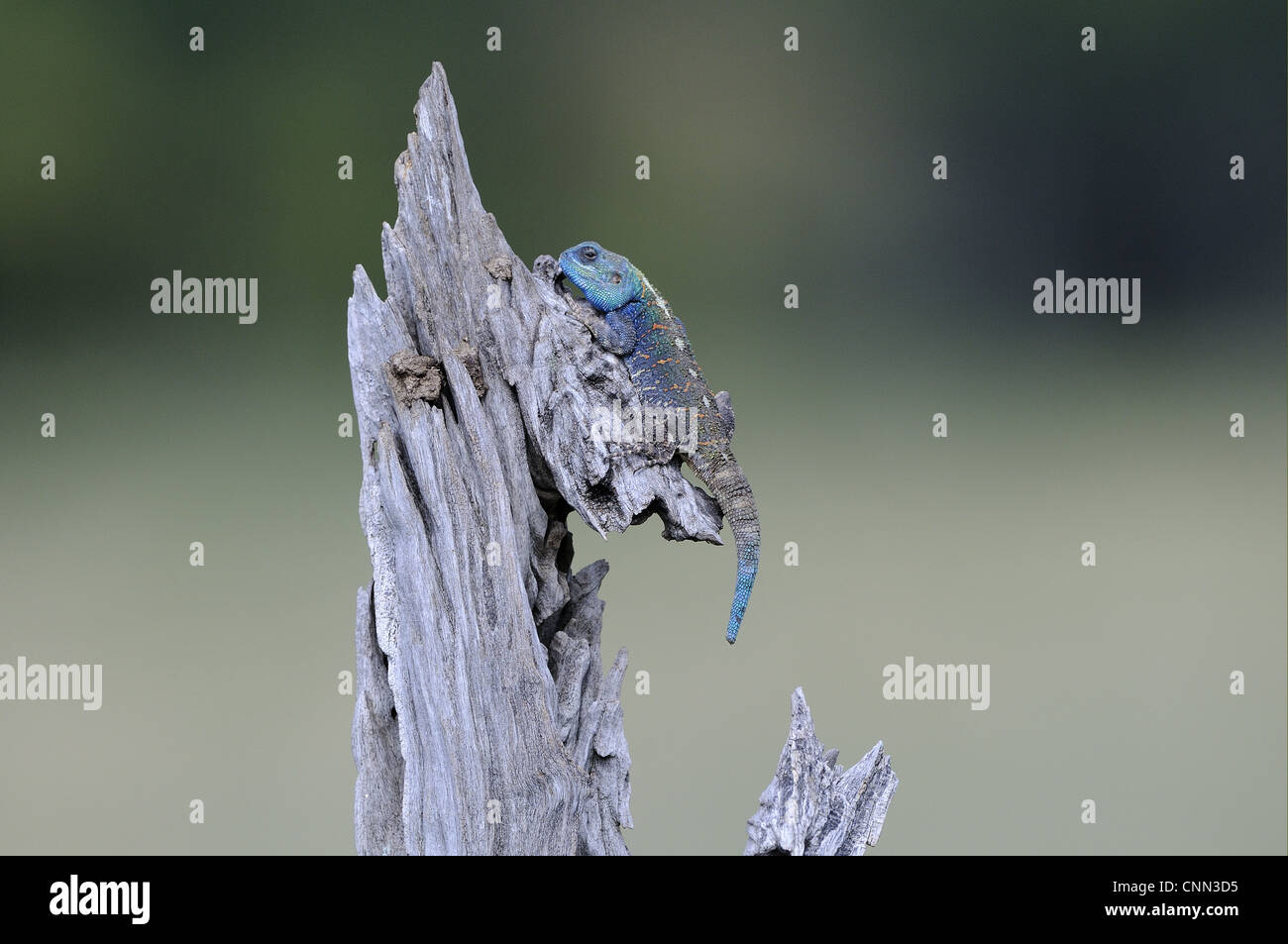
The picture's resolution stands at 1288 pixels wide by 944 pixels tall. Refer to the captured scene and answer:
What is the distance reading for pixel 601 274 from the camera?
4.72m

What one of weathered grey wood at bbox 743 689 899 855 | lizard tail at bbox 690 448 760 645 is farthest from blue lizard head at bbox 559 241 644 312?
weathered grey wood at bbox 743 689 899 855

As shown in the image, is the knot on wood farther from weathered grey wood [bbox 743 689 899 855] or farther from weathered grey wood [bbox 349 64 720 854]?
weathered grey wood [bbox 743 689 899 855]

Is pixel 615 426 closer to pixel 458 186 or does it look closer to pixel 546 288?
pixel 546 288

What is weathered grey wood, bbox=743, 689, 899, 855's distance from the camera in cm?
439

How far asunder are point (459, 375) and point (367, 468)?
57 cm

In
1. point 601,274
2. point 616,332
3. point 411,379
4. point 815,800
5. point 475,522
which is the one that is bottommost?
point 815,800

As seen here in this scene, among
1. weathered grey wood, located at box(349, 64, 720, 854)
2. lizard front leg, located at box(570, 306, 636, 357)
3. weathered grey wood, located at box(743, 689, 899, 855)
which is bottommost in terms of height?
weathered grey wood, located at box(743, 689, 899, 855)

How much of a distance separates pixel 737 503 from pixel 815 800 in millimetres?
1279

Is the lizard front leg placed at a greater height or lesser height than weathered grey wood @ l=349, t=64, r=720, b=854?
greater

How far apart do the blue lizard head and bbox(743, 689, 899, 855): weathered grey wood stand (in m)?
1.84

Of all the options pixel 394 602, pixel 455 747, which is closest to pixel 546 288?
pixel 394 602

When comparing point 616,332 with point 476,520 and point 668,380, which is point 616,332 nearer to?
point 668,380

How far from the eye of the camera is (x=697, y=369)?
4781 millimetres

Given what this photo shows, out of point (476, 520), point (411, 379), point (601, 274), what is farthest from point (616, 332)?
point (476, 520)
